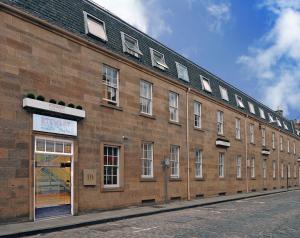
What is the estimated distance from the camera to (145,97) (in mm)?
21500

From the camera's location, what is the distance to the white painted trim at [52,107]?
14.0m

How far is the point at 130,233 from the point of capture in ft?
40.5

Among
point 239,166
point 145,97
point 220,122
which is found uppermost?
point 145,97

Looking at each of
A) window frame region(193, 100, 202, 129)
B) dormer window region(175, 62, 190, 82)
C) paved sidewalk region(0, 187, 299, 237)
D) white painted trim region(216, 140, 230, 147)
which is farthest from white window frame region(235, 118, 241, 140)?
paved sidewalk region(0, 187, 299, 237)

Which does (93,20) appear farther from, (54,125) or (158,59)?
(158,59)

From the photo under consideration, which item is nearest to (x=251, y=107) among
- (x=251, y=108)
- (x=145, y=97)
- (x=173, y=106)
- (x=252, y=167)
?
(x=251, y=108)

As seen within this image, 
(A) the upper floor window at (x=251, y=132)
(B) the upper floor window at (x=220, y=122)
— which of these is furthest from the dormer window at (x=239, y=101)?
(B) the upper floor window at (x=220, y=122)

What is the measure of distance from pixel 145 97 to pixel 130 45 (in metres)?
2.77

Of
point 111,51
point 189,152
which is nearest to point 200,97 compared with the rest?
point 189,152

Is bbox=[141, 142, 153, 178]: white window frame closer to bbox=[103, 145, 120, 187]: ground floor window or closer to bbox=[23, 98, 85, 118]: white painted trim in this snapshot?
bbox=[103, 145, 120, 187]: ground floor window

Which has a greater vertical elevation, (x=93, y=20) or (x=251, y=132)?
(x=93, y=20)

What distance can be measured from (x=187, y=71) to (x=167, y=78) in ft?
14.5

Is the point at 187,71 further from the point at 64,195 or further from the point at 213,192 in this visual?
the point at 64,195

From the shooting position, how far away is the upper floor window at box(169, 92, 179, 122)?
79.2 ft
